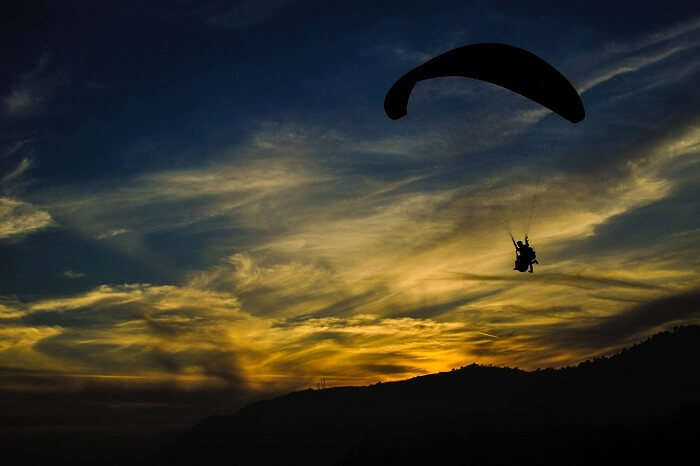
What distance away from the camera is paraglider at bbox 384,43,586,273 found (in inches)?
852

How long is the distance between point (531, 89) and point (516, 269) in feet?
25.0

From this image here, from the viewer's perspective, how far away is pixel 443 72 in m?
23.4

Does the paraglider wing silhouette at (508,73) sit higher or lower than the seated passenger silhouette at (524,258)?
higher

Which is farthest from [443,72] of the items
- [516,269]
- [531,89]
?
[516,269]

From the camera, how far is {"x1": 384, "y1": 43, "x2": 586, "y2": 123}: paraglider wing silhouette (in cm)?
2162

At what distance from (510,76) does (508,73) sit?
0.20 m

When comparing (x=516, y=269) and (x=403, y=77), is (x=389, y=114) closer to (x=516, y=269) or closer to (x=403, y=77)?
(x=403, y=77)

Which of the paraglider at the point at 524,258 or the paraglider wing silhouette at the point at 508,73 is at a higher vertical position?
the paraglider wing silhouette at the point at 508,73

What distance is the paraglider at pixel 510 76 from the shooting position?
71.0ft

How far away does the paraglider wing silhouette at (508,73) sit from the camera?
2162cm

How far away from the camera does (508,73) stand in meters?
22.9

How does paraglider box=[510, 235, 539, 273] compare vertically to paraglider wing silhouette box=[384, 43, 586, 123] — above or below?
below

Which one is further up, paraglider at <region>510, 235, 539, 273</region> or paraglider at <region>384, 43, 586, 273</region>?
paraglider at <region>384, 43, 586, 273</region>

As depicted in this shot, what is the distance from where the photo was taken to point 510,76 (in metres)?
23.1
